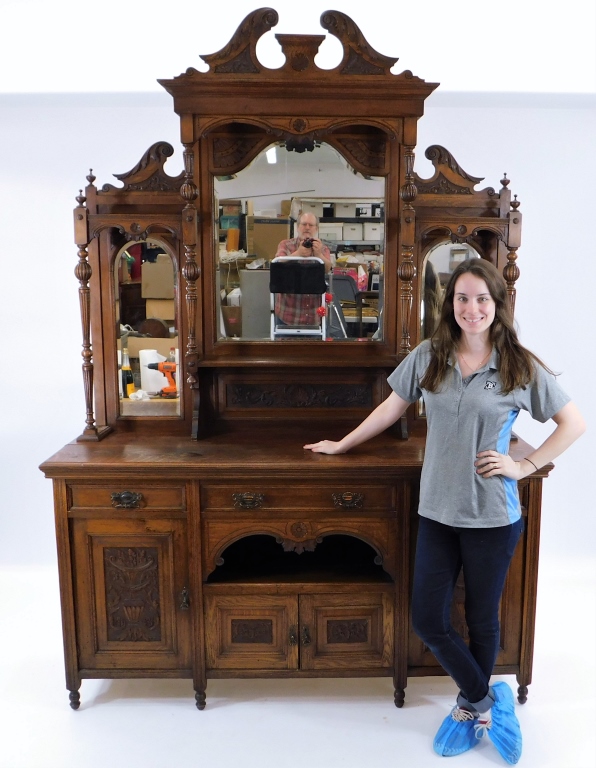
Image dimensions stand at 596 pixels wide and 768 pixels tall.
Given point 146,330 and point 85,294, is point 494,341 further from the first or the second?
point 85,294

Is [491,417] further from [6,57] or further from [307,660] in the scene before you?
[6,57]

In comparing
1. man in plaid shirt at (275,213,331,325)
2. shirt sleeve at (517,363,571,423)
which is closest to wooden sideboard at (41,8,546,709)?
man in plaid shirt at (275,213,331,325)

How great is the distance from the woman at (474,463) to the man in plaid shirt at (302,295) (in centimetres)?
64

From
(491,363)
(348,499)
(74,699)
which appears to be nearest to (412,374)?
(491,363)

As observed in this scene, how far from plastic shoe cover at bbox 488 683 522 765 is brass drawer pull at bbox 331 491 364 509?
803 mm

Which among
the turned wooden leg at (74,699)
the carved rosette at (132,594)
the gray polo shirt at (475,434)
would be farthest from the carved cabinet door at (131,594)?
the gray polo shirt at (475,434)

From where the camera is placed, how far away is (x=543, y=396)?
2.29 metres

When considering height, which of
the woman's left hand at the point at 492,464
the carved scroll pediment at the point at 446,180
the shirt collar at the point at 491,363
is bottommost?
the woman's left hand at the point at 492,464

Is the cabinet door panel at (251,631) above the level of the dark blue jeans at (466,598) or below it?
below

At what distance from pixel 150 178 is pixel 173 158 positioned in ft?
2.18

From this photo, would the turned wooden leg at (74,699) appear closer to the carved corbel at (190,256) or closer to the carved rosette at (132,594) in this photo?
the carved rosette at (132,594)

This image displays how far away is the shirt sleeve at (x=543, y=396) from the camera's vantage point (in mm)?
2285

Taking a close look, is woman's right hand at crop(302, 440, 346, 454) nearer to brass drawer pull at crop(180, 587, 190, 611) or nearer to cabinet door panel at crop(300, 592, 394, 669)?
cabinet door panel at crop(300, 592, 394, 669)

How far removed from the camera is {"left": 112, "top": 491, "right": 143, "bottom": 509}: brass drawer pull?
8.57ft
